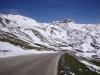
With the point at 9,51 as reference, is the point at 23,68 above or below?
below

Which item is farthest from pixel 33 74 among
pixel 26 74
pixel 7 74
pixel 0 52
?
pixel 0 52

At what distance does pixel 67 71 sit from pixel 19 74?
15.0ft

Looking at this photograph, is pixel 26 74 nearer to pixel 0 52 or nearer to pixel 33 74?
pixel 33 74

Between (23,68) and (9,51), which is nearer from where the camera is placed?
(23,68)

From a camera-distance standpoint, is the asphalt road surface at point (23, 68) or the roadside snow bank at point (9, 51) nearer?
the asphalt road surface at point (23, 68)

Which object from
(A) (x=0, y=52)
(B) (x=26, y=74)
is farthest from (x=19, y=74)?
(A) (x=0, y=52)

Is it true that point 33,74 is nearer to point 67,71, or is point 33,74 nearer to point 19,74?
point 19,74

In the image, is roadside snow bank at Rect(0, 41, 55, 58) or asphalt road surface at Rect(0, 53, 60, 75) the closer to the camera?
asphalt road surface at Rect(0, 53, 60, 75)

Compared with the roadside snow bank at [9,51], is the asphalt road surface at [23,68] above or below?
below

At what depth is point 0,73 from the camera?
16.6 metres

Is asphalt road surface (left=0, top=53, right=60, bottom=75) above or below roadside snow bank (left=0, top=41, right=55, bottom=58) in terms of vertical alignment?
below

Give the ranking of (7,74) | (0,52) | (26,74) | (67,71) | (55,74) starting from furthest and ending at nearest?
1. (0,52)
2. (55,74)
3. (67,71)
4. (26,74)
5. (7,74)

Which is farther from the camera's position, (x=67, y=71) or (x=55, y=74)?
(x=55, y=74)

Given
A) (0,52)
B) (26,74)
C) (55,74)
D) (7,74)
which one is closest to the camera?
(7,74)
